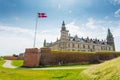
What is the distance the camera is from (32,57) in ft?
106

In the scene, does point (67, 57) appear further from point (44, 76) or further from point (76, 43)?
point (76, 43)

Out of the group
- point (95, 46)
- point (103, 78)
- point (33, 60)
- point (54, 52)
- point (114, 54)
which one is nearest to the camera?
point (103, 78)

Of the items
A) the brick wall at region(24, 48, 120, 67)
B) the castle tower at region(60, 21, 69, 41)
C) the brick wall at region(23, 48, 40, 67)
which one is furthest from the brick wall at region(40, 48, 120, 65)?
the castle tower at region(60, 21, 69, 41)

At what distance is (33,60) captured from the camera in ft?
106

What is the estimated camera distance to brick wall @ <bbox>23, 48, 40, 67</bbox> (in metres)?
32.0

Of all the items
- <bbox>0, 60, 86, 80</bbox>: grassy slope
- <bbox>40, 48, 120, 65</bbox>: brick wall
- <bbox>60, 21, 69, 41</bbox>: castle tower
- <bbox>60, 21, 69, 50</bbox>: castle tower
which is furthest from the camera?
<bbox>60, 21, 69, 41</bbox>: castle tower

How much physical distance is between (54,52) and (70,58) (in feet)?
13.5

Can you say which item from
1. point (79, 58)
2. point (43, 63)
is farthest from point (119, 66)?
point (79, 58)

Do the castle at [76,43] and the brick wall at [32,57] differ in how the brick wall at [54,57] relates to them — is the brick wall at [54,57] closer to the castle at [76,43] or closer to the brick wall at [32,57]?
the brick wall at [32,57]

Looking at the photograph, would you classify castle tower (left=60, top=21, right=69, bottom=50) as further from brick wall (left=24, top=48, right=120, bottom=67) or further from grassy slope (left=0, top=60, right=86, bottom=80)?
grassy slope (left=0, top=60, right=86, bottom=80)

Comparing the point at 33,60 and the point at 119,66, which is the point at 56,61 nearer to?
the point at 33,60

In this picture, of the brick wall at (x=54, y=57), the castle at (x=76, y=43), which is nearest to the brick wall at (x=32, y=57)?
the brick wall at (x=54, y=57)

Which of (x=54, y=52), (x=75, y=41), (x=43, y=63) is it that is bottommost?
(x=43, y=63)

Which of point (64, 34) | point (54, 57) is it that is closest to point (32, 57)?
point (54, 57)
